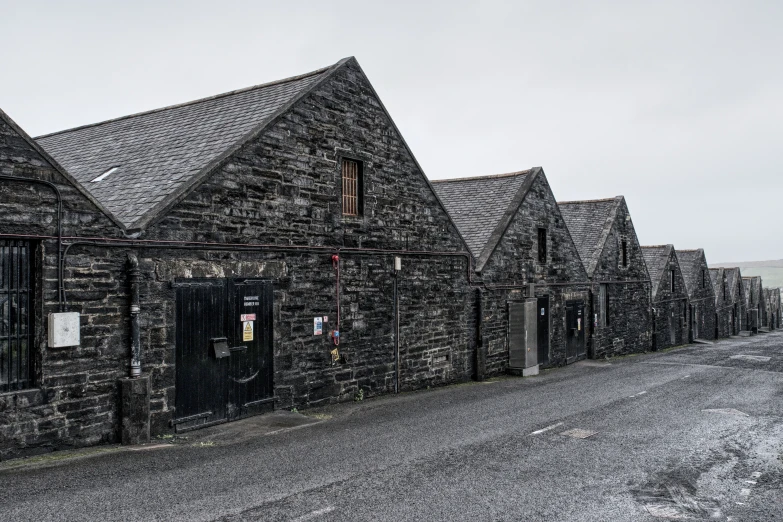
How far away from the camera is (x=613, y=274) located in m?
26.6

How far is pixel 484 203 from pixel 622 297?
388 inches

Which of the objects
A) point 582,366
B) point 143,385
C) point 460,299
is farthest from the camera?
point 582,366

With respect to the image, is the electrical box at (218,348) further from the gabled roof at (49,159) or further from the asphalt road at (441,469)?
the gabled roof at (49,159)

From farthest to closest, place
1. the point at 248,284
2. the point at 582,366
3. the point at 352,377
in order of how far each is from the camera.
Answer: the point at 582,366, the point at 352,377, the point at 248,284

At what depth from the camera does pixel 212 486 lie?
277 inches

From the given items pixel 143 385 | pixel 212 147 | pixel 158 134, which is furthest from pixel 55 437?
pixel 158 134

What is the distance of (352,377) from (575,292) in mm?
12560

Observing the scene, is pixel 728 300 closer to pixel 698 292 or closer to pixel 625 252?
pixel 698 292

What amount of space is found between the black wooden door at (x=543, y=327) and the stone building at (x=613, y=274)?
4.28m

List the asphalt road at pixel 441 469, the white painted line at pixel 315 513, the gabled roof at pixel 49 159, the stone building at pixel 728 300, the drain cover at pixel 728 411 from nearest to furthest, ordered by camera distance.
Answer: the white painted line at pixel 315 513, the asphalt road at pixel 441 469, the gabled roof at pixel 49 159, the drain cover at pixel 728 411, the stone building at pixel 728 300

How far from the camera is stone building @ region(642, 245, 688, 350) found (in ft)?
106

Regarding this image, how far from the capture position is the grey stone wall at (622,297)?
25.3 m

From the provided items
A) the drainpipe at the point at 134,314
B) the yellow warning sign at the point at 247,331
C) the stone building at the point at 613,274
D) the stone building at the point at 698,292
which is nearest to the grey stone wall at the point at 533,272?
the stone building at the point at 613,274

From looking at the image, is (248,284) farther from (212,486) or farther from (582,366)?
(582,366)
